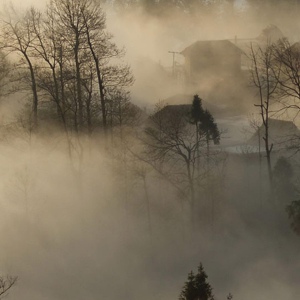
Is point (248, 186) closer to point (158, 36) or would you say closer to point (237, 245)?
point (237, 245)

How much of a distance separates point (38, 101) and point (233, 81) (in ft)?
32.8

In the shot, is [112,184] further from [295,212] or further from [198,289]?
[198,289]

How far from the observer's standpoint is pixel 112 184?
36.5ft

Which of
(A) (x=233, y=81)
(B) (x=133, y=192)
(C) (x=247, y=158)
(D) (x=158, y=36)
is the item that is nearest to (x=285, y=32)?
(D) (x=158, y=36)

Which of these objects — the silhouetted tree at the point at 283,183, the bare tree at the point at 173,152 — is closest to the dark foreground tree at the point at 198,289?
the bare tree at the point at 173,152

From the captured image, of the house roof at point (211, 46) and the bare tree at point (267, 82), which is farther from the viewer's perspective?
the house roof at point (211, 46)

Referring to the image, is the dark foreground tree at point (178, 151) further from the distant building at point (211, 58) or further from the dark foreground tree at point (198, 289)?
the distant building at point (211, 58)

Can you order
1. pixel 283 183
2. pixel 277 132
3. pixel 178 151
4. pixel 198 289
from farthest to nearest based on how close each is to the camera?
1. pixel 277 132
2. pixel 283 183
3. pixel 178 151
4. pixel 198 289

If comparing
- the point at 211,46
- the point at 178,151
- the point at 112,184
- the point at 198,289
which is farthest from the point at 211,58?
the point at 198,289

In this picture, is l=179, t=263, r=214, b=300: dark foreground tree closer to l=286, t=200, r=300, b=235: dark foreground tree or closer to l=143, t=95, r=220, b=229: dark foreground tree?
l=286, t=200, r=300, b=235: dark foreground tree

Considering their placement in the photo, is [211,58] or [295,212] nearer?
[295,212]

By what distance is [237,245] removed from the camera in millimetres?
10617

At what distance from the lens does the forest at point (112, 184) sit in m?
9.68

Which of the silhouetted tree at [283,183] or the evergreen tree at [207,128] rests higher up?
the evergreen tree at [207,128]
